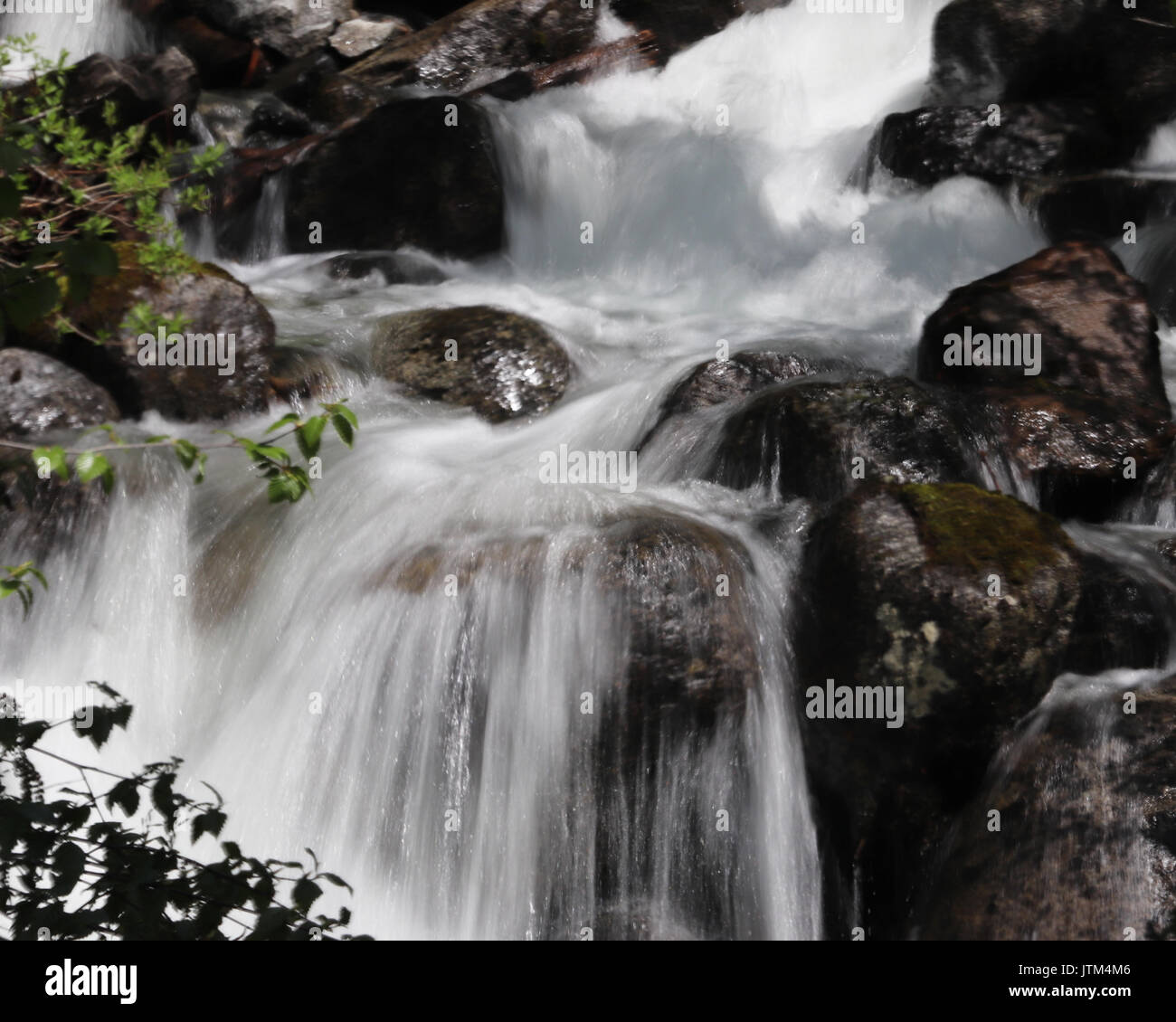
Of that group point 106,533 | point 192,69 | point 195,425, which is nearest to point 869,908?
point 106,533

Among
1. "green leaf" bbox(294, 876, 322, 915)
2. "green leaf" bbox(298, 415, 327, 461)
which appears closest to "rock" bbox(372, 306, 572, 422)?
"green leaf" bbox(298, 415, 327, 461)

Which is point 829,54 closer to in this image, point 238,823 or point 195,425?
point 195,425

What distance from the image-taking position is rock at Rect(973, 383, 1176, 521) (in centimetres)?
658

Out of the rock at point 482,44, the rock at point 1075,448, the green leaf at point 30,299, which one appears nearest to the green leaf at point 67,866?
the green leaf at point 30,299

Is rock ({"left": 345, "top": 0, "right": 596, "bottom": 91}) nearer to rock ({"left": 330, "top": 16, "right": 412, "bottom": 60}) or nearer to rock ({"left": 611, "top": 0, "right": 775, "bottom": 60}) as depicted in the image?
rock ({"left": 330, "top": 16, "right": 412, "bottom": 60})

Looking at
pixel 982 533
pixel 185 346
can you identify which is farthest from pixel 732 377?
pixel 185 346

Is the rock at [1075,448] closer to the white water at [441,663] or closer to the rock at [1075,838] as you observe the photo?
the white water at [441,663]

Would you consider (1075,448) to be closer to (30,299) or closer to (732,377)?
(732,377)

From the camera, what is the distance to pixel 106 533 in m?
6.11

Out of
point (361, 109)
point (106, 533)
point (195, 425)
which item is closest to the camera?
point (106, 533)

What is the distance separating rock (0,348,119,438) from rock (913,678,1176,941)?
4981 mm

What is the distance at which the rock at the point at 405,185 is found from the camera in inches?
414

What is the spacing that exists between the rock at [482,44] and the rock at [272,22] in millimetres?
935
